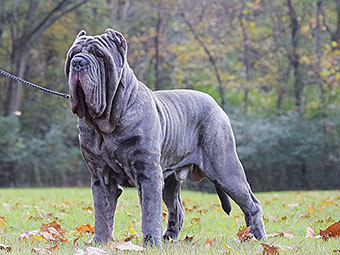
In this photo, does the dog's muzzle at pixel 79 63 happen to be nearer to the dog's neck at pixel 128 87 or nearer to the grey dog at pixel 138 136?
the grey dog at pixel 138 136

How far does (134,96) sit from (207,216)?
3.34 meters

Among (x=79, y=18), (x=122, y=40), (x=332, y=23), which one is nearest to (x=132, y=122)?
(x=122, y=40)

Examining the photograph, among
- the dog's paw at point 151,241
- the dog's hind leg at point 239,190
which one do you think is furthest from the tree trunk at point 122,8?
the dog's paw at point 151,241

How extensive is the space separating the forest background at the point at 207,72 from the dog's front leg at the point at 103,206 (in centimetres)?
1433

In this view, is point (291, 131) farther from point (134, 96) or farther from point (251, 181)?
point (134, 96)

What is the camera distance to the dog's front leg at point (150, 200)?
3.90m

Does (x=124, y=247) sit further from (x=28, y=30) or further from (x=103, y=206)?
(x=28, y=30)

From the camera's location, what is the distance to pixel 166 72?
23.4 meters

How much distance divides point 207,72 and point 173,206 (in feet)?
58.5

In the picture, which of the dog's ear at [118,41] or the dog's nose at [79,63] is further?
the dog's ear at [118,41]

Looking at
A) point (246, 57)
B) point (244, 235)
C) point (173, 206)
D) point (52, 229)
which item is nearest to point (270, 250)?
point (244, 235)

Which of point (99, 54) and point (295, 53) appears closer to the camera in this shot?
point (99, 54)

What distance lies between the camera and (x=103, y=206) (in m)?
4.25

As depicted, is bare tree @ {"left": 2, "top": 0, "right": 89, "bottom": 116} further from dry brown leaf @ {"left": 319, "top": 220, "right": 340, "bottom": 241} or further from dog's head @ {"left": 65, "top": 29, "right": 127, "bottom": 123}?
dry brown leaf @ {"left": 319, "top": 220, "right": 340, "bottom": 241}
